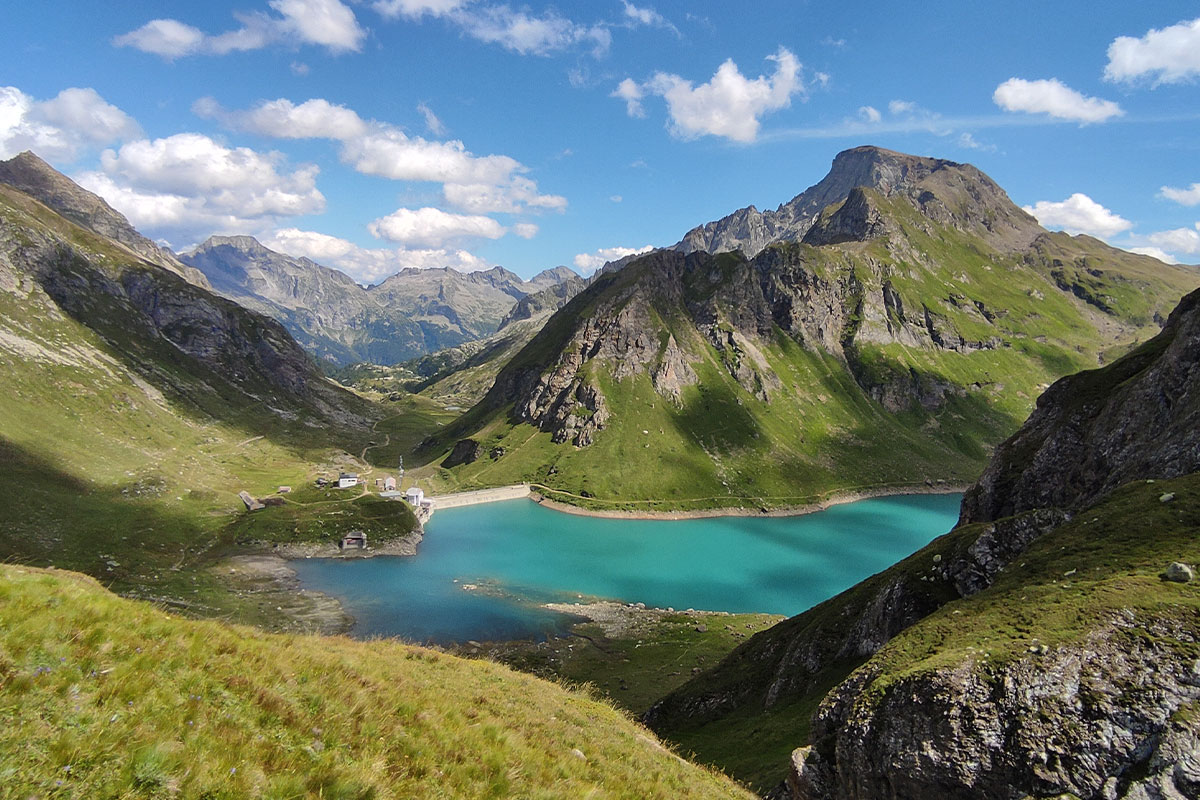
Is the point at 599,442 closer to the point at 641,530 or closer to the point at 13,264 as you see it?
the point at 641,530

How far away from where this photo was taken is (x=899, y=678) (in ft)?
66.2

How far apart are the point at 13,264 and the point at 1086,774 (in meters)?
242

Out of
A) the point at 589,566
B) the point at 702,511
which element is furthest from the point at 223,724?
the point at 702,511

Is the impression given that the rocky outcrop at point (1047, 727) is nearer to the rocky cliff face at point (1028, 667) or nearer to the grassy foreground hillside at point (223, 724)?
the rocky cliff face at point (1028, 667)

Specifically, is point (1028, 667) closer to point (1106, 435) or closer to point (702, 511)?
point (1106, 435)

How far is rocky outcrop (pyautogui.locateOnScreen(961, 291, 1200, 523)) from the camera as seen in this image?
127 feet

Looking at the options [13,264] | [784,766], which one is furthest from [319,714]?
[13,264]

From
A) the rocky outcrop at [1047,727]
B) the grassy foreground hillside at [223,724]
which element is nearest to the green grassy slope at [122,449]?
the grassy foreground hillside at [223,724]

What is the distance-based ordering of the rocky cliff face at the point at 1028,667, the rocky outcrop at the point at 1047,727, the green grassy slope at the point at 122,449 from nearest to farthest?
1. the rocky outcrop at the point at 1047,727
2. the rocky cliff face at the point at 1028,667
3. the green grassy slope at the point at 122,449

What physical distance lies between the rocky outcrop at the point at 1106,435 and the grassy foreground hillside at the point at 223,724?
4217cm

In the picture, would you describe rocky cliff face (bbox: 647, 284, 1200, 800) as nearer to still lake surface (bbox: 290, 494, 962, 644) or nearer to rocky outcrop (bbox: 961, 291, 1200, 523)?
rocky outcrop (bbox: 961, 291, 1200, 523)

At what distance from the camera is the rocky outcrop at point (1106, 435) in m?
38.7

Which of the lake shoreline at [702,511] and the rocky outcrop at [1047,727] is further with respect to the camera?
the lake shoreline at [702,511]

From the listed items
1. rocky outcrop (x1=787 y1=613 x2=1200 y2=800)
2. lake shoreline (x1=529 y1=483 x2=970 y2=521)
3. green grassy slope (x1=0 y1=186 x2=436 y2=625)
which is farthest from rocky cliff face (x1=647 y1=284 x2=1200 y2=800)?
lake shoreline (x1=529 y1=483 x2=970 y2=521)
